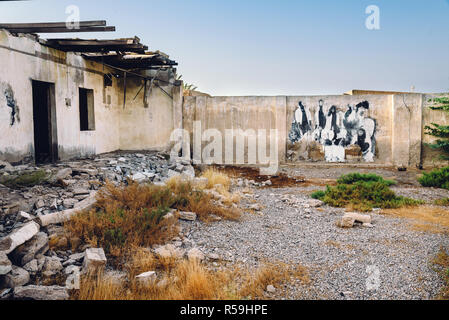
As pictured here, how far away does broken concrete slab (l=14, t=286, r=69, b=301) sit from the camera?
3.10m

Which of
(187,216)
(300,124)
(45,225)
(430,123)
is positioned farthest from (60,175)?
(430,123)

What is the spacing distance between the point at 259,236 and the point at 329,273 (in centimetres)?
140

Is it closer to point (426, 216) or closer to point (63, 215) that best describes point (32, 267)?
point (63, 215)

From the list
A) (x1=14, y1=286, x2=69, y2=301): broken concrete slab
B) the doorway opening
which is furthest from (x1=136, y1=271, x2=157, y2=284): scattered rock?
the doorway opening

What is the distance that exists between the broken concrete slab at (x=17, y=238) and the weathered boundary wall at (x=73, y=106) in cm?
360

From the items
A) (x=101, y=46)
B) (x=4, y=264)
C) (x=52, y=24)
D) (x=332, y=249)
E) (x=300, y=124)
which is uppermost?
(x=52, y=24)

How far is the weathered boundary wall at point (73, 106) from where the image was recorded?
7031 mm

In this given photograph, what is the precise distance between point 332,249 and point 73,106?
7.66 meters

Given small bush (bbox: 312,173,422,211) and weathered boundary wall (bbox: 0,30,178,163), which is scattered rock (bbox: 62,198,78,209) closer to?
weathered boundary wall (bbox: 0,30,178,163)

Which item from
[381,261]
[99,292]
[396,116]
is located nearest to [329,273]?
[381,261]

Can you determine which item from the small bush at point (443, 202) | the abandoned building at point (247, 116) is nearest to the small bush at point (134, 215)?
the small bush at point (443, 202)

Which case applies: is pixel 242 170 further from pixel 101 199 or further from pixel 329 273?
pixel 329 273

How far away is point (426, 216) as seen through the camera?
5918 millimetres

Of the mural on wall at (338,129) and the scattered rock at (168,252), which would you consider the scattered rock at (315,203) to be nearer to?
the scattered rock at (168,252)
